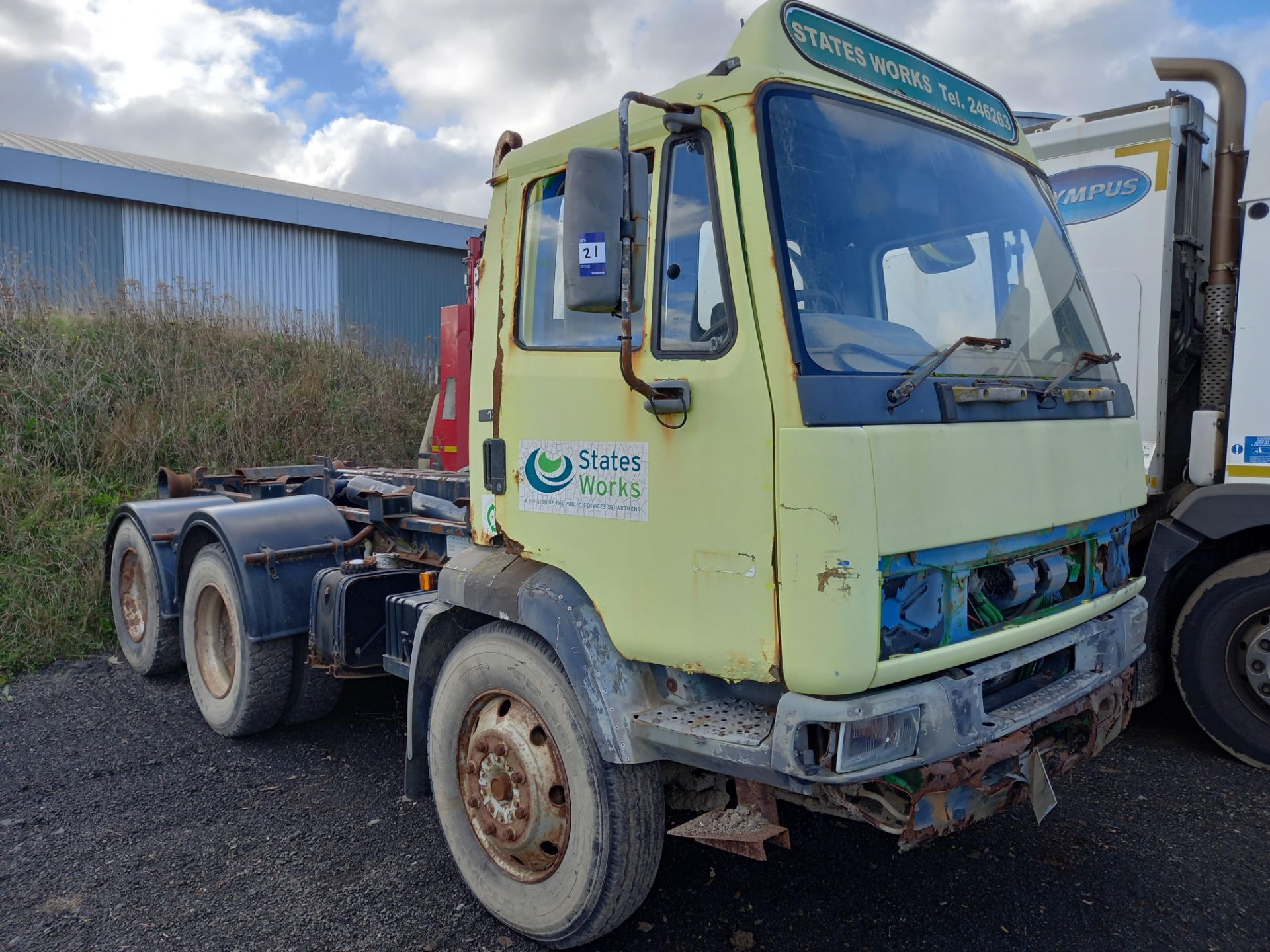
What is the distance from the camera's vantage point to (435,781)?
3.30 m

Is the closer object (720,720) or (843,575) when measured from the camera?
(843,575)

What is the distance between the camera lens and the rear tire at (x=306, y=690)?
4711 mm

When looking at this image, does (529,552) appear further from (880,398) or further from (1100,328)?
(1100,328)

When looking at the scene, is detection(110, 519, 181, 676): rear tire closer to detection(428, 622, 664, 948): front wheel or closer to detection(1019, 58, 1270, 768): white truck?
detection(428, 622, 664, 948): front wheel

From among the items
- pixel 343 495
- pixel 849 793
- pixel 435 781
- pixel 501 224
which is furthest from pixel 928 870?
pixel 343 495

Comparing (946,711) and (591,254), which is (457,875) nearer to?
(946,711)

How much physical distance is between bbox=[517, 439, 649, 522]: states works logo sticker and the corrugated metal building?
32.4 feet

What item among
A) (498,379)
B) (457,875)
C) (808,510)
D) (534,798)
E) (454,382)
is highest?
(454,382)

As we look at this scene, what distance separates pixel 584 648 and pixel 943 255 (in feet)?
5.42

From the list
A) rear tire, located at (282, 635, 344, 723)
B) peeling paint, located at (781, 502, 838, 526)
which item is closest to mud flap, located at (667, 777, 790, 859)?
peeling paint, located at (781, 502, 838, 526)

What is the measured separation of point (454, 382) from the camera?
9508 mm

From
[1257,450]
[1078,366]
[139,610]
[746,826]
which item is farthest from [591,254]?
[139,610]

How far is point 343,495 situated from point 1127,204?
15.2 ft

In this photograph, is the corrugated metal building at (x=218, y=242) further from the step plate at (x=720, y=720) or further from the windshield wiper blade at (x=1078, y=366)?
the step plate at (x=720, y=720)
